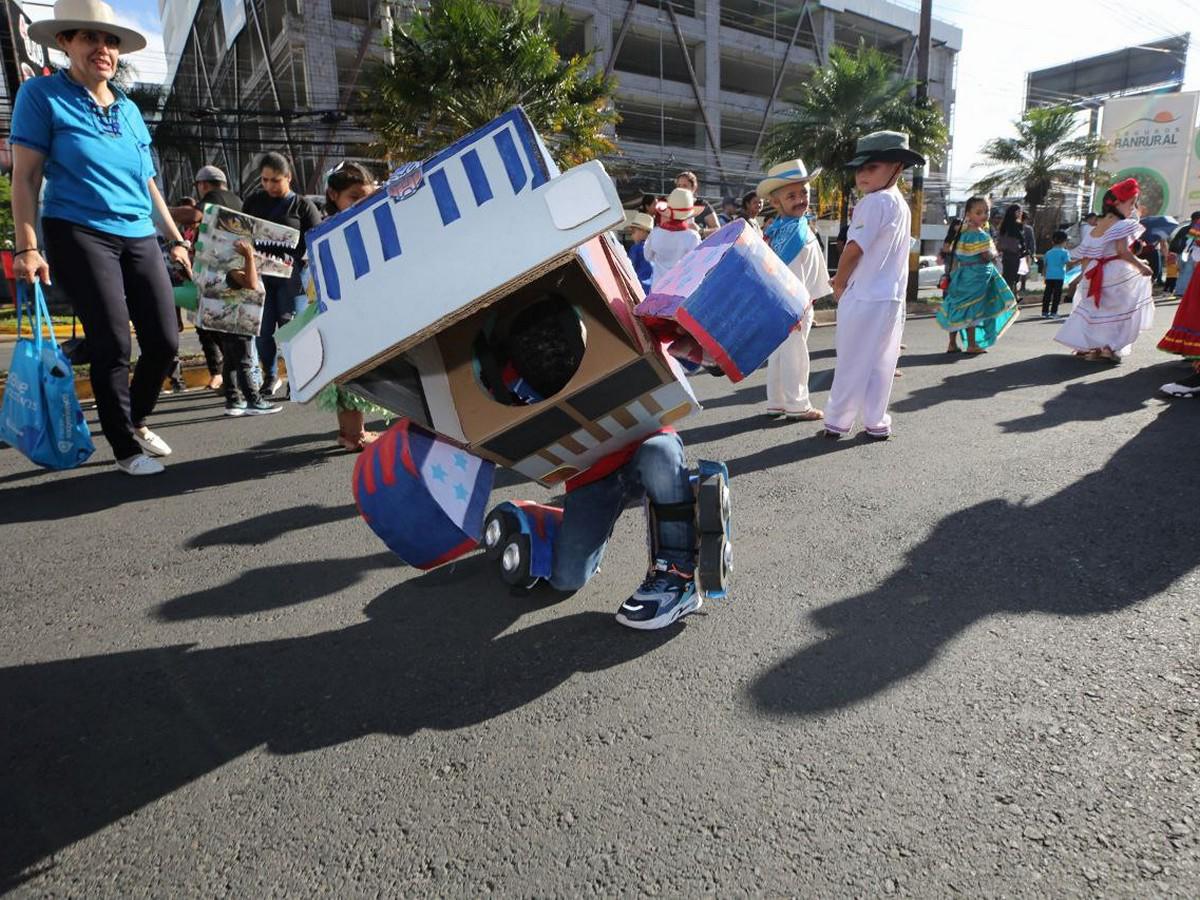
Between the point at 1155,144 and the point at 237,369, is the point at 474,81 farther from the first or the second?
the point at 1155,144

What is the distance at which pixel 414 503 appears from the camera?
6.07 ft

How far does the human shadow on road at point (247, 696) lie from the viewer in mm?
1516

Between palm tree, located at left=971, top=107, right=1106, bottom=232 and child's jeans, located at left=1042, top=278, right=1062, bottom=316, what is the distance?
17.8 m

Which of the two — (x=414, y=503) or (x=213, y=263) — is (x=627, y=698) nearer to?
(x=414, y=503)

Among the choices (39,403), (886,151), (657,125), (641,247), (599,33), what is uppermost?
(599,33)

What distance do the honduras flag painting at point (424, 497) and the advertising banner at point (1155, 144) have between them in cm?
2838

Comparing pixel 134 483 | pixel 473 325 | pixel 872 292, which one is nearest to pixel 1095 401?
pixel 872 292

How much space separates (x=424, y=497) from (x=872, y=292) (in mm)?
3177

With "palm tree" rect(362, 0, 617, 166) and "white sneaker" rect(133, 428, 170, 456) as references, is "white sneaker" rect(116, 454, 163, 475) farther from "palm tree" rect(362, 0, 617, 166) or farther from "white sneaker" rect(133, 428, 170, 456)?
"palm tree" rect(362, 0, 617, 166)

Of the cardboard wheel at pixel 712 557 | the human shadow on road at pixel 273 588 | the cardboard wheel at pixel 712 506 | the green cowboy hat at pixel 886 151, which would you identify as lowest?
the human shadow on road at pixel 273 588

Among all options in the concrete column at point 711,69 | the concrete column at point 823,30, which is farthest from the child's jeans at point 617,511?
the concrete column at point 823,30

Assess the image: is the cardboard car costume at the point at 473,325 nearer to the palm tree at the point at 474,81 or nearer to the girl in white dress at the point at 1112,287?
the girl in white dress at the point at 1112,287

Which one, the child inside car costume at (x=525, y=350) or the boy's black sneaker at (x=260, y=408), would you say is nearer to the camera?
the child inside car costume at (x=525, y=350)

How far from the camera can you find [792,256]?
15.3 feet
